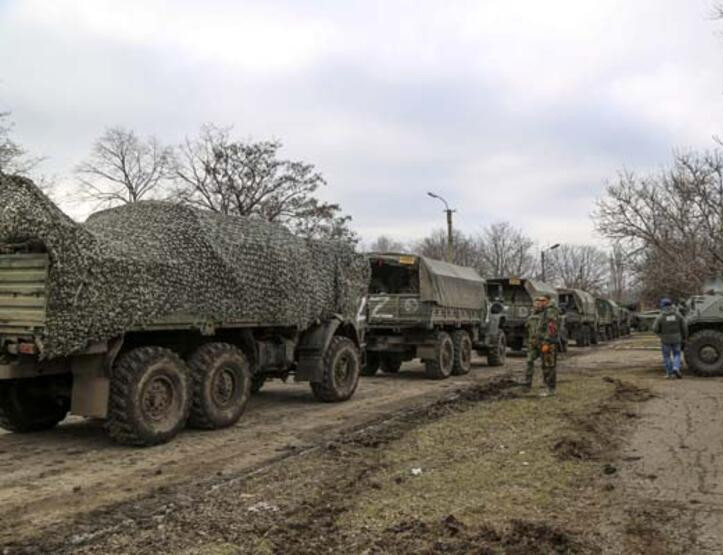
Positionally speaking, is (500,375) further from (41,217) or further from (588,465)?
(41,217)

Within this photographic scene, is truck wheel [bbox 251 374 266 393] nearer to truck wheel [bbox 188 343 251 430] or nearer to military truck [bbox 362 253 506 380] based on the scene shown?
truck wheel [bbox 188 343 251 430]

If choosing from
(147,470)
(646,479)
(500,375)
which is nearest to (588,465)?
(646,479)

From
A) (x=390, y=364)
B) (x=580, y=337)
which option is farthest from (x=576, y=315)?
(x=390, y=364)

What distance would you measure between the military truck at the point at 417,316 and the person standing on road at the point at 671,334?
4348 mm

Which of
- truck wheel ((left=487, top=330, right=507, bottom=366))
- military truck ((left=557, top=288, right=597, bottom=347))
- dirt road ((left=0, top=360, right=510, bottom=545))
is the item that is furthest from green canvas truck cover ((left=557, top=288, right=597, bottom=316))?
dirt road ((left=0, top=360, right=510, bottom=545))

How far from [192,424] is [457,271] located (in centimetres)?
996

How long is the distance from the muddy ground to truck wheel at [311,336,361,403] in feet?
3.22

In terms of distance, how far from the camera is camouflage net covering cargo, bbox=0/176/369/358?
7020 millimetres

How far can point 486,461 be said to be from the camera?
7117mm

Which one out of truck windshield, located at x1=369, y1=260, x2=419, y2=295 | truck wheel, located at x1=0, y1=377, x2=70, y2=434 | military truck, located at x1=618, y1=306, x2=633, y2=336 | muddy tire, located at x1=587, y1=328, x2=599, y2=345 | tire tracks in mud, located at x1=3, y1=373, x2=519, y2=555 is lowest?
tire tracks in mud, located at x1=3, y1=373, x2=519, y2=555

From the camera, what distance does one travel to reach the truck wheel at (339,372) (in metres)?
11.5

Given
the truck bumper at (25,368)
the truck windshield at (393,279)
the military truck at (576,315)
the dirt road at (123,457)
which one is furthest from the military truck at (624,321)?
the truck bumper at (25,368)

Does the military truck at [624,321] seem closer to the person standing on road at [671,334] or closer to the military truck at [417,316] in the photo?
the person standing on road at [671,334]

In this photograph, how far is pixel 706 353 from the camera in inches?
623
